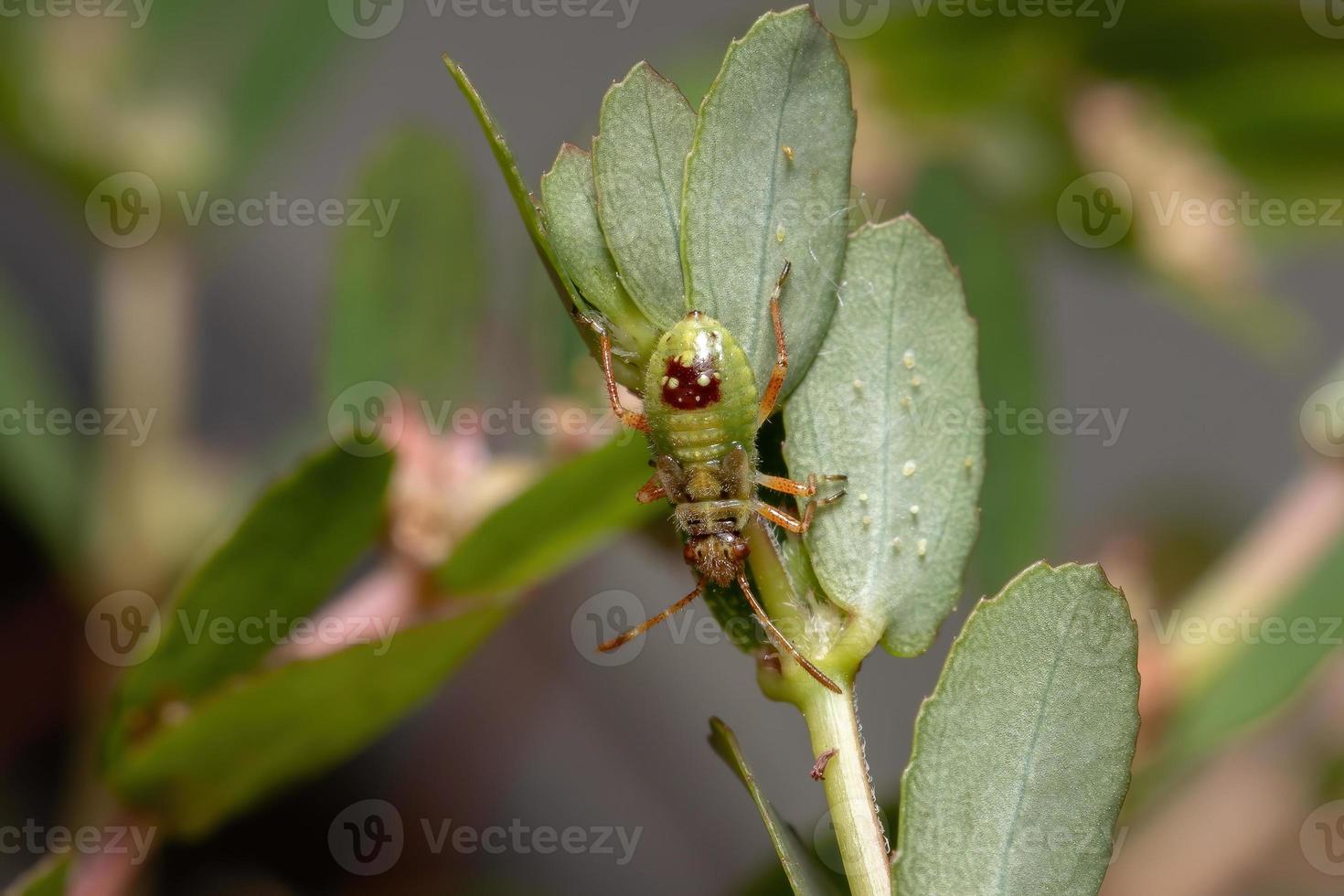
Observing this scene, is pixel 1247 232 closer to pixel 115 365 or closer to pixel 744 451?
pixel 744 451

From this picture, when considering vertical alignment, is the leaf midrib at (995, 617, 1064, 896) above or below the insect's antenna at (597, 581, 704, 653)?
below

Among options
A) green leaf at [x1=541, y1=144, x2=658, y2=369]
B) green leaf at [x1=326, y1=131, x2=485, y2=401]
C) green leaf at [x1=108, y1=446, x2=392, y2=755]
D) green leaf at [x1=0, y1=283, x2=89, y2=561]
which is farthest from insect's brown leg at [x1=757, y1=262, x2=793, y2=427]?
green leaf at [x1=0, y1=283, x2=89, y2=561]

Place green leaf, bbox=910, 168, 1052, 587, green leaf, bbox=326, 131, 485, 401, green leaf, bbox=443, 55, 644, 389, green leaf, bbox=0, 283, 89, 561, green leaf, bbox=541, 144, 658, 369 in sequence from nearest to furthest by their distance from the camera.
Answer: green leaf, bbox=443, 55, 644, 389 → green leaf, bbox=541, 144, 658, 369 → green leaf, bbox=326, 131, 485, 401 → green leaf, bbox=910, 168, 1052, 587 → green leaf, bbox=0, 283, 89, 561

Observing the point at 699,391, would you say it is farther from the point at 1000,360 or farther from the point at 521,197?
the point at 1000,360

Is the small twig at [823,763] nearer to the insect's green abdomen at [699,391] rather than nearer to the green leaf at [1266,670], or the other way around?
the insect's green abdomen at [699,391]

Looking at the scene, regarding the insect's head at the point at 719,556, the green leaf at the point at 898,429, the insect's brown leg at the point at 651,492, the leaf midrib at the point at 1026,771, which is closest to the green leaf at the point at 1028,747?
the leaf midrib at the point at 1026,771

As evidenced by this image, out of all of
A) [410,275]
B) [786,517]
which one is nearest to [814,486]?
[786,517]

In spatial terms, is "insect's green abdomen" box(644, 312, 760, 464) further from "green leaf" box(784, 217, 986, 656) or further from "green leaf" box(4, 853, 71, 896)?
"green leaf" box(4, 853, 71, 896)

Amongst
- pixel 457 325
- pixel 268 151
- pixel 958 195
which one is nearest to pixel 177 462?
pixel 268 151

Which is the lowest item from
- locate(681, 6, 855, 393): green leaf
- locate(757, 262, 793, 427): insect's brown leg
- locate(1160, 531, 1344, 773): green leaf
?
locate(1160, 531, 1344, 773): green leaf
